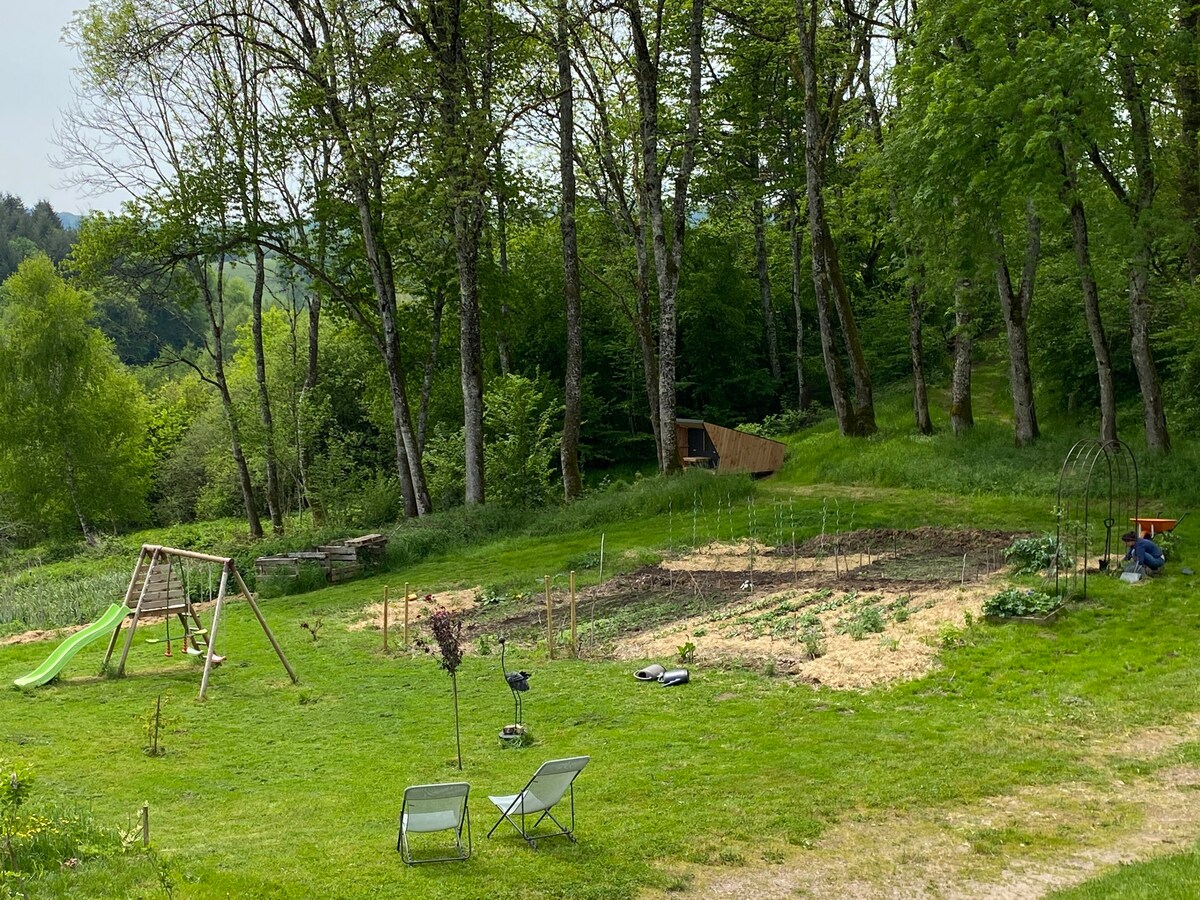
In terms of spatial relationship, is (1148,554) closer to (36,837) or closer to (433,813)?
(433,813)

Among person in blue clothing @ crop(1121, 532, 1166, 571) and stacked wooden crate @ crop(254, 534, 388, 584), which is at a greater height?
person in blue clothing @ crop(1121, 532, 1166, 571)

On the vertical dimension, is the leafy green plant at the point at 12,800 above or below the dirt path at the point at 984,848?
above

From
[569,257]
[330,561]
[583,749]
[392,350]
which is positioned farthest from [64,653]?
[569,257]

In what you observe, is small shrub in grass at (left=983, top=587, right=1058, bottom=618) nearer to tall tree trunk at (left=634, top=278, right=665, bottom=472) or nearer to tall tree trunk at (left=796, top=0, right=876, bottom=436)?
tall tree trunk at (left=796, top=0, right=876, bottom=436)

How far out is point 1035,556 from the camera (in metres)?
14.8

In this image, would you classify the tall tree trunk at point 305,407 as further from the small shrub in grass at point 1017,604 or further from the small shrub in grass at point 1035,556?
the small shrub in grass at point 1017,604

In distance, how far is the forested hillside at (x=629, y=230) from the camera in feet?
62.1

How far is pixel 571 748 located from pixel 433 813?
115 inches

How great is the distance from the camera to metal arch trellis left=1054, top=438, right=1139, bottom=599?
1392 cm

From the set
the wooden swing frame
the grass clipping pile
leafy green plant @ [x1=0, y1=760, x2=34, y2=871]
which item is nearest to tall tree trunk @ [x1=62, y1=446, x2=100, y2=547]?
the wooden swing frame

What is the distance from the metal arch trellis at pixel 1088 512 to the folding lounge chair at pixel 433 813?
9764 mm

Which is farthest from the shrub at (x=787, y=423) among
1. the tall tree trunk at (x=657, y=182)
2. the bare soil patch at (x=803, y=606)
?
the bare soil patch at (x=803, y=606)

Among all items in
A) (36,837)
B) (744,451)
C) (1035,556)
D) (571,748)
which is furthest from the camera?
(744,451)

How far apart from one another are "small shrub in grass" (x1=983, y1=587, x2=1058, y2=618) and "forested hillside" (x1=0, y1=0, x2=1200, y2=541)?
8.28 m
